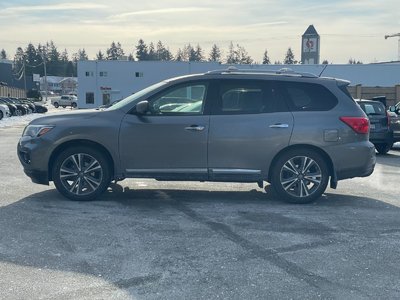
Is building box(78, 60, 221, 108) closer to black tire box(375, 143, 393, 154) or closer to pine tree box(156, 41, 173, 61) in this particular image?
black tire box(375, 143, 393, 154)

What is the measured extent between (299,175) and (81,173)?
3.13 m

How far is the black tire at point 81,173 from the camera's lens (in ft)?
23.9

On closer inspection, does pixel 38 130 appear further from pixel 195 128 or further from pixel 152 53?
pixel 152 53

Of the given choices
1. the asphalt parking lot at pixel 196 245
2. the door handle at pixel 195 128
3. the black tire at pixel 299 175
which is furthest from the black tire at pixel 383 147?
the door handle at pixel 195 128

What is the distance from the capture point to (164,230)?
5898mm

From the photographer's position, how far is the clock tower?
48594 mm

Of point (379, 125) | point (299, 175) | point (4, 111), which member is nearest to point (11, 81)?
point (4, 111)

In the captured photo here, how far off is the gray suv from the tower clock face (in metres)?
43.6

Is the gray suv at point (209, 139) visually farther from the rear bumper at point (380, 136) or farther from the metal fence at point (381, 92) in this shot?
the metal fence at point (381, 92)

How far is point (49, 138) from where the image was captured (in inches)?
285

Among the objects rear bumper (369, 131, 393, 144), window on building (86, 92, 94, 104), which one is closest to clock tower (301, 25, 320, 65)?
window on building (86, 92, 94, 104)

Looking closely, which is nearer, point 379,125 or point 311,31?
point 379,125

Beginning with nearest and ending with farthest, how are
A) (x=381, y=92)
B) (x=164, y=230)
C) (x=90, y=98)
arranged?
(x=164, y=230), (x=381, y=92), (x=90, y=98)

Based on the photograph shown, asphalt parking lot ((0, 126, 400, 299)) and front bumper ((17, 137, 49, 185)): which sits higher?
front bumper ((17, 137, 49, 185))
